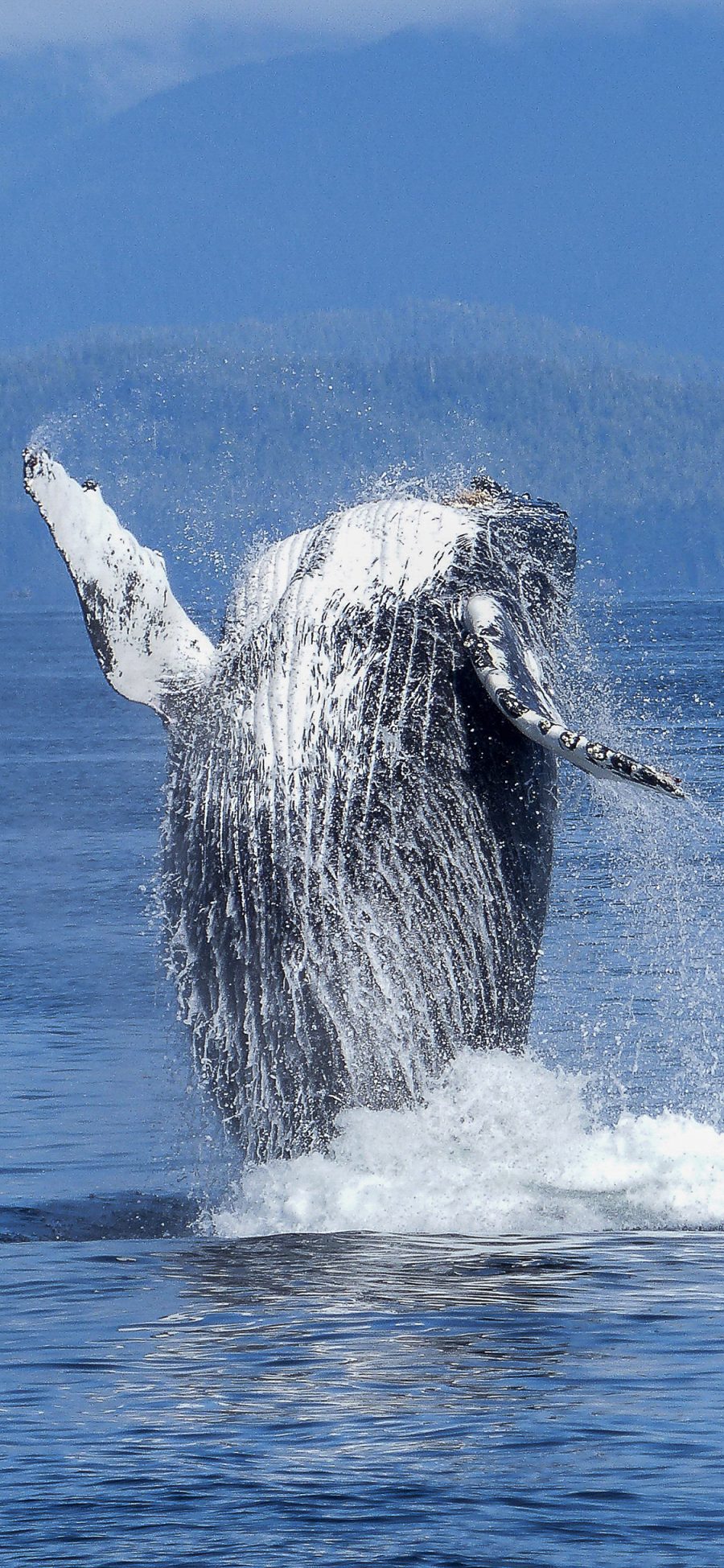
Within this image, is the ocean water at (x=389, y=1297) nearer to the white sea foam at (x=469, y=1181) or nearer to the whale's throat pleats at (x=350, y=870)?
the white sea foam at (x=469, y=1181)

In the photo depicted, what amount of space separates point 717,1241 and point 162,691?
3934 mm

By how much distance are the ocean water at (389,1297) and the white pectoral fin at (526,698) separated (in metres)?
1.09

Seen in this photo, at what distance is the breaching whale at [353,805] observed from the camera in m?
11.3

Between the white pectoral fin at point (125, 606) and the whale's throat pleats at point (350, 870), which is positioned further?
the white pectoral fin at point (125, 606)

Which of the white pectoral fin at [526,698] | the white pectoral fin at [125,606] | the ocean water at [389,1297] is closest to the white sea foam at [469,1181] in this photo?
the ocean water at [389,1297]

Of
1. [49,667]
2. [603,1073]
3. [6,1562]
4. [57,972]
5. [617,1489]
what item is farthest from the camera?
[49,667]

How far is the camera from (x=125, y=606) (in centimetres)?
1219

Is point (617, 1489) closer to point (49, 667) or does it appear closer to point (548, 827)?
point (548, 827)

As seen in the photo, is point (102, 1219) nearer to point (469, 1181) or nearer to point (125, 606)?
point (469, 1181)

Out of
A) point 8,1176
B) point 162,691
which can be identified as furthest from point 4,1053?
point 162,691

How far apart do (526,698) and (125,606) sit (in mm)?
2768

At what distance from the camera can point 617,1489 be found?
27.4 feet

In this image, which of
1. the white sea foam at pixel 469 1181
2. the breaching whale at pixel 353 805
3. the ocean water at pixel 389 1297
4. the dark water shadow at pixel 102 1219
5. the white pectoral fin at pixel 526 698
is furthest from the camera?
the dark water shadow at pixel 102 1219

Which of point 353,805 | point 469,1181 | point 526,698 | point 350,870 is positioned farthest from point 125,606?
point 469,1181
